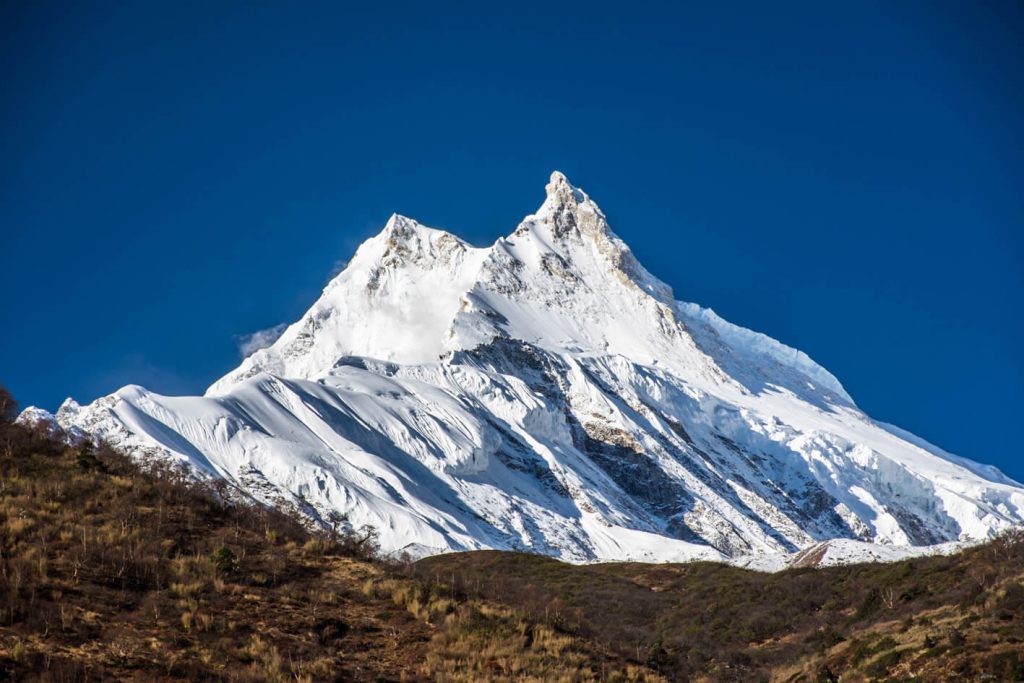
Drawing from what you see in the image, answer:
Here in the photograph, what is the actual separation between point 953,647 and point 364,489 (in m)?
99.3

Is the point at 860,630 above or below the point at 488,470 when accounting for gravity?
below

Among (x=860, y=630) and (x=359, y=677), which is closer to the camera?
(x=359, y=677)

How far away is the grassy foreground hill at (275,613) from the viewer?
61.4ft

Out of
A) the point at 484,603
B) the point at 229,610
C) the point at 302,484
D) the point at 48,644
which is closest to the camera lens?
the point at 48,644

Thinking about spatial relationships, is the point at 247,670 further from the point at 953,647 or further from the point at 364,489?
the point at 364,489

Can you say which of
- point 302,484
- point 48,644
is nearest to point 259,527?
point 48,644

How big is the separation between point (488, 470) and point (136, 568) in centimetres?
13697

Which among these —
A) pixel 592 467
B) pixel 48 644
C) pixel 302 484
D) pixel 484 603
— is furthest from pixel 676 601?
pixel 592 467

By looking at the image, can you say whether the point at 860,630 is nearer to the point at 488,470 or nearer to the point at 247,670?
the point at 247,670

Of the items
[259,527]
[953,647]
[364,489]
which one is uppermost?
[364,489]

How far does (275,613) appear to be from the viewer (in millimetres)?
21250

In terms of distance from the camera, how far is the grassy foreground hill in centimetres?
1870

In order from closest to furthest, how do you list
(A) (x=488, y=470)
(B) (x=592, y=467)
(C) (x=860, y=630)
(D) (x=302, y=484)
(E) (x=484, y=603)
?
1. (E) (x=484, y=603)
2. (C) (x=860, y=630)
3. (D) (x=302, y=484)
4. (A) (x=488, y=470)
5. (B) (x=592, y=467)

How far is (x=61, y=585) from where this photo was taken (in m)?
19.7
